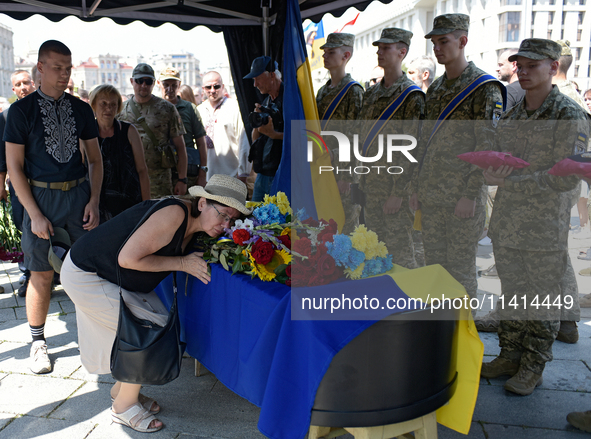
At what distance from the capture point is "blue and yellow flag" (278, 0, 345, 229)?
11.4 ft

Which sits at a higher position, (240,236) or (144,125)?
(144,125)

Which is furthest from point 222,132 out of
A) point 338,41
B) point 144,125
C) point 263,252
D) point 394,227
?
point 263,252

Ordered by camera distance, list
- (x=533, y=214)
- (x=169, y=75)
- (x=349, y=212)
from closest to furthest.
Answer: (x=533, y=214)
(x=349, y=212)
(x=169, y=75)

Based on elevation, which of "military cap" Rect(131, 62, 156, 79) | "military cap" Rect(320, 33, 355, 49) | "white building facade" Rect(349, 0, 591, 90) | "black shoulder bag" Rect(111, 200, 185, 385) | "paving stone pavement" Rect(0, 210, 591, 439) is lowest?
"paving stone pavement" Rect(0, 210, 591, 439)

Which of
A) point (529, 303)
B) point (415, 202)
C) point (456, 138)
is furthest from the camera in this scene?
point (415, 202)

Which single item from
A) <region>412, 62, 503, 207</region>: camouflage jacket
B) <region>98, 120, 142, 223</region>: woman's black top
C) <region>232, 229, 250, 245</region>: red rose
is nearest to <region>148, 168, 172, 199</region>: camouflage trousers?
<region>98, 120, 142, 223</region>: woman's black top

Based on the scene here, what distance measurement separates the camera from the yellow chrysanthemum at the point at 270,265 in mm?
2000

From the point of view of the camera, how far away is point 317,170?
141 inches

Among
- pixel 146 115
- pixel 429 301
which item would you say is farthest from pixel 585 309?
pixel 146 115

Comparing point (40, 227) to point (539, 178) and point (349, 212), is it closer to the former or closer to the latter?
point (349, 212)

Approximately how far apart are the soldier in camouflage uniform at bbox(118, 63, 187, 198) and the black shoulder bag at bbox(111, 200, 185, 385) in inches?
91.5

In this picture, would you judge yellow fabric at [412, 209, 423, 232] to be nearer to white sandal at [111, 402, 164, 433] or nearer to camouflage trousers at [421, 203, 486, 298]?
camouflage trousers at [421, 203, 486, 298]

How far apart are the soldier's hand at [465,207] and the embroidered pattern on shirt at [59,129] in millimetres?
2352

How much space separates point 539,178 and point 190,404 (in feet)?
6.89
